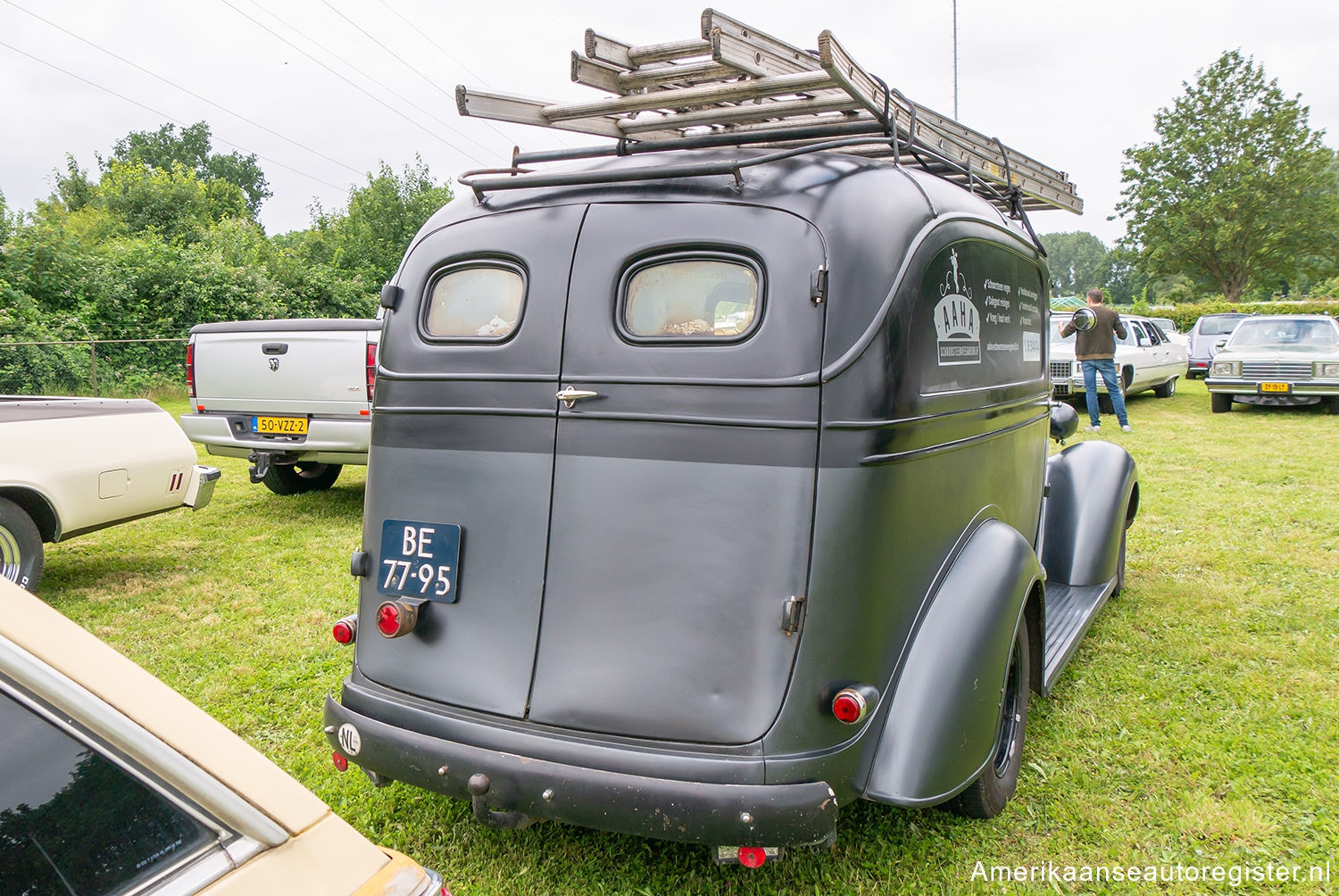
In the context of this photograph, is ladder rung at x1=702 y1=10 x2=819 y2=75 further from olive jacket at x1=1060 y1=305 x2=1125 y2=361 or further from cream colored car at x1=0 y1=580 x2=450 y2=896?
olive jacket at x1=1060 y1=305 x2=1125 y2=361

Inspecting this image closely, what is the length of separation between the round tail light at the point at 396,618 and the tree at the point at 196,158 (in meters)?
71.3

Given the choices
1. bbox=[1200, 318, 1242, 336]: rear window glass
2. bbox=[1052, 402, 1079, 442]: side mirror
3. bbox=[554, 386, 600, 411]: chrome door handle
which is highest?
bbox=[1200, 318, 1242, 336]: rear window glass

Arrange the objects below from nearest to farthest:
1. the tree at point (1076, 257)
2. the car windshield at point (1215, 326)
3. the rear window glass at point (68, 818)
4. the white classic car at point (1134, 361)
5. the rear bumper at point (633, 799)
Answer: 1. the rear window glass at point (68, 818)
2. the rear bumper at point (633, 799)
3. the white classic car at point (1134, 361)
4. the car windshield at point (1215, 326)
5. the tree at point (1076, 257)

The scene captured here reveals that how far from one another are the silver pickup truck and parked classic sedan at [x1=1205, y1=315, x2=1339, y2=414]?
43.9 ft

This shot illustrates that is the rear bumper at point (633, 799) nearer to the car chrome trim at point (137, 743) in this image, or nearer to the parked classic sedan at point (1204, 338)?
the car chrome trim at point (137, 743)

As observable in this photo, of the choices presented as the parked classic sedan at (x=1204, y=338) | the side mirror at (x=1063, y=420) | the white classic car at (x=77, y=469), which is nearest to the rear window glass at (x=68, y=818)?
the white classic car at (x=77, y=469)

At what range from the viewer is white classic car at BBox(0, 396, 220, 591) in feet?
16.6

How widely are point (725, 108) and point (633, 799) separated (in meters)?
2.45

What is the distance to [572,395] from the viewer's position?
263cm

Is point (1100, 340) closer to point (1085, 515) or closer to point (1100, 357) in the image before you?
point (1100, 357)

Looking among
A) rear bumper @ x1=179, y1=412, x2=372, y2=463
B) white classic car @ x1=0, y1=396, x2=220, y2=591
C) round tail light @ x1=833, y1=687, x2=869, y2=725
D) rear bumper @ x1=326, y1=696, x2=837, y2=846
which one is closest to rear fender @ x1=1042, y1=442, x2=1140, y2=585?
round tail light @ x1=833, y1=687, x2=869, y2=725

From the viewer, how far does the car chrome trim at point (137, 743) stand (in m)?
1.06

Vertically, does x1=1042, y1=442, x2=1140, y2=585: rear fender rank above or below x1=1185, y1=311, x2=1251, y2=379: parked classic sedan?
below

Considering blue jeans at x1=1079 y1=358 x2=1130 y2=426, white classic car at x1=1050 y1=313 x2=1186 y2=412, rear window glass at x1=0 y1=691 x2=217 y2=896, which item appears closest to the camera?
rear window glass at x1=0 y1=691 x2=217 y2=896
